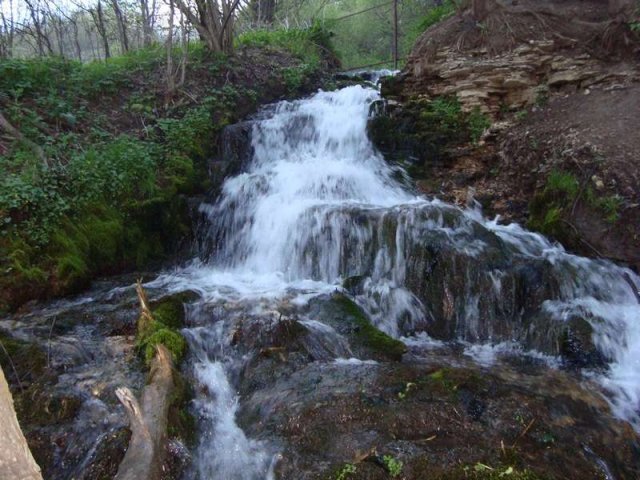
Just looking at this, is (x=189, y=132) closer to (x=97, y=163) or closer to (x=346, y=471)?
(x=97, y=163)

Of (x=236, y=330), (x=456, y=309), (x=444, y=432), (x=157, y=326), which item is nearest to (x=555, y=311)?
(x=456, y=309)

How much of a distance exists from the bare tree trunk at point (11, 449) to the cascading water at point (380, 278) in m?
1.94

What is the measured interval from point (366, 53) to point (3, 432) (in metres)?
27.9

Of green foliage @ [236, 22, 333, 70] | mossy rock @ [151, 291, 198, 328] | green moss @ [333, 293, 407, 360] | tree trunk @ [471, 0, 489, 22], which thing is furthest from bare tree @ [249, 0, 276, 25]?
green moss @ [333, 293, 407, 360]

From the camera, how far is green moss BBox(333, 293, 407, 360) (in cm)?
467

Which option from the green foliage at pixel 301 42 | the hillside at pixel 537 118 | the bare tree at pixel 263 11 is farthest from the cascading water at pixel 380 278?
the bare tree at pixel 263 11

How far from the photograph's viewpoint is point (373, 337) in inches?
190

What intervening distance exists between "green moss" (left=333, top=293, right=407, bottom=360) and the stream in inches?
1.0

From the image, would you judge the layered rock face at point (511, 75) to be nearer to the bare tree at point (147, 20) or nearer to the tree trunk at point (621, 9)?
the tree trunk at point (621, 9)

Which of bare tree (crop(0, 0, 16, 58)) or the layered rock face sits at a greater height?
bare tree (crop(0, 0, 16, 58))

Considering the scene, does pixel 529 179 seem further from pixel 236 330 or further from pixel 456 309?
pixel 236 330

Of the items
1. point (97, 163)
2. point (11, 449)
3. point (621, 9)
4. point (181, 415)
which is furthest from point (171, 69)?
point (11, 449)

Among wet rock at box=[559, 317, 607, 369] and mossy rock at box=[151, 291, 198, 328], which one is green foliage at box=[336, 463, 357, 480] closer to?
mossy rock at box=[151, 291, 198, 328]

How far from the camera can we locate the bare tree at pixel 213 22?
38.1 feet
